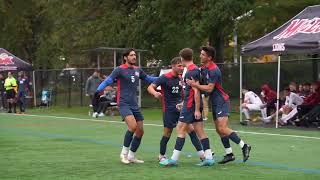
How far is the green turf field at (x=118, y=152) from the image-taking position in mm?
9984

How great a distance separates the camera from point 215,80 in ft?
35.3

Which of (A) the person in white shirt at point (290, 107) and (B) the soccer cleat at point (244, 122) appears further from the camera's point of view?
(B) the soccer cleat at point (244, 122)

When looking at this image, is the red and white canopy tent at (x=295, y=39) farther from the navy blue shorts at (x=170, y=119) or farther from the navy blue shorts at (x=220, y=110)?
the navy blue shorts at (x=170, y=119)

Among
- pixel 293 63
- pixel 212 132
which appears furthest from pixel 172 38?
pixel 212 132

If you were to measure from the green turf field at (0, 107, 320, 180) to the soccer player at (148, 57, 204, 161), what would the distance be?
446mm

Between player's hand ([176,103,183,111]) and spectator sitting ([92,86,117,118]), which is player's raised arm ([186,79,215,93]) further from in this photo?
spectator sitting ([92,86,117,118])

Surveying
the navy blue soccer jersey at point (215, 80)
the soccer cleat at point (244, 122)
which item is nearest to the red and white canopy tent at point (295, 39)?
the soccer cleat at point (244, 122)

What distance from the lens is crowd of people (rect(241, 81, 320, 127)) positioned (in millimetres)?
19734

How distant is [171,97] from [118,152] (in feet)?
8.40

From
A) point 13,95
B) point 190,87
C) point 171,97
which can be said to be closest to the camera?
point 190,87

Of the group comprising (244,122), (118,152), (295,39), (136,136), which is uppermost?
(295,39)

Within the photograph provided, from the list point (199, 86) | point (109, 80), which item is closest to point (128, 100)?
point (109, 80)

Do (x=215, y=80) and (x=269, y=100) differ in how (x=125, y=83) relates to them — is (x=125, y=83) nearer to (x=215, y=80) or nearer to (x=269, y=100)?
(x=215, y=80)

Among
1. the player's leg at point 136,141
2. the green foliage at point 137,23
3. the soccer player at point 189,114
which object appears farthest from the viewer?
the green foliage at point 137,23
